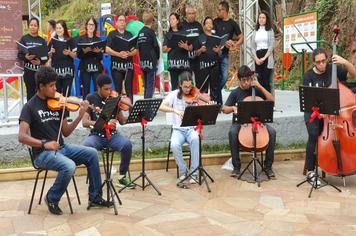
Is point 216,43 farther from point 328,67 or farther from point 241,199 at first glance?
point 241,199

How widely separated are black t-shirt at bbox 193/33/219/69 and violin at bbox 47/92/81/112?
331 cm

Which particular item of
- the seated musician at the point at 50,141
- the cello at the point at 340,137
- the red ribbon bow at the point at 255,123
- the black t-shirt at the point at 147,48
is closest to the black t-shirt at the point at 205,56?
the black t-shirt at the point at 147,48

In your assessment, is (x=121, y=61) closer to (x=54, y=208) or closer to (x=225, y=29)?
(x=225, y=29)

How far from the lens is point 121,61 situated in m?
7.85

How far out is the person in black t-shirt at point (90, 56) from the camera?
25.4 feet

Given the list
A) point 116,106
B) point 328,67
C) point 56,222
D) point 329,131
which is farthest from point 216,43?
point 56,222

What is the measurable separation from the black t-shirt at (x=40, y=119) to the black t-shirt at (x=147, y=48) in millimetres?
3345

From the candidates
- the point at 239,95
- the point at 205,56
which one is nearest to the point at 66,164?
the point at 239,95

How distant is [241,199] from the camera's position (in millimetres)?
5461

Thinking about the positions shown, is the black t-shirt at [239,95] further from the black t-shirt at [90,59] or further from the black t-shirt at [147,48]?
the black t-shirt at [90,59]

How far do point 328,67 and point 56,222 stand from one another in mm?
3698

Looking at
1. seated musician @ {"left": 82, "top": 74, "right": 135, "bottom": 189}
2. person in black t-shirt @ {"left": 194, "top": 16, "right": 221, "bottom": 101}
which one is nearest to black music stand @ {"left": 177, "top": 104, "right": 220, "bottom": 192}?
seated musician @ {"left": 82, "top": 74, "right": 135, "bottom": 189}

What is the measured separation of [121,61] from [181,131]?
2.16 m

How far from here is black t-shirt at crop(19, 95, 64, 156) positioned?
4777 mm
